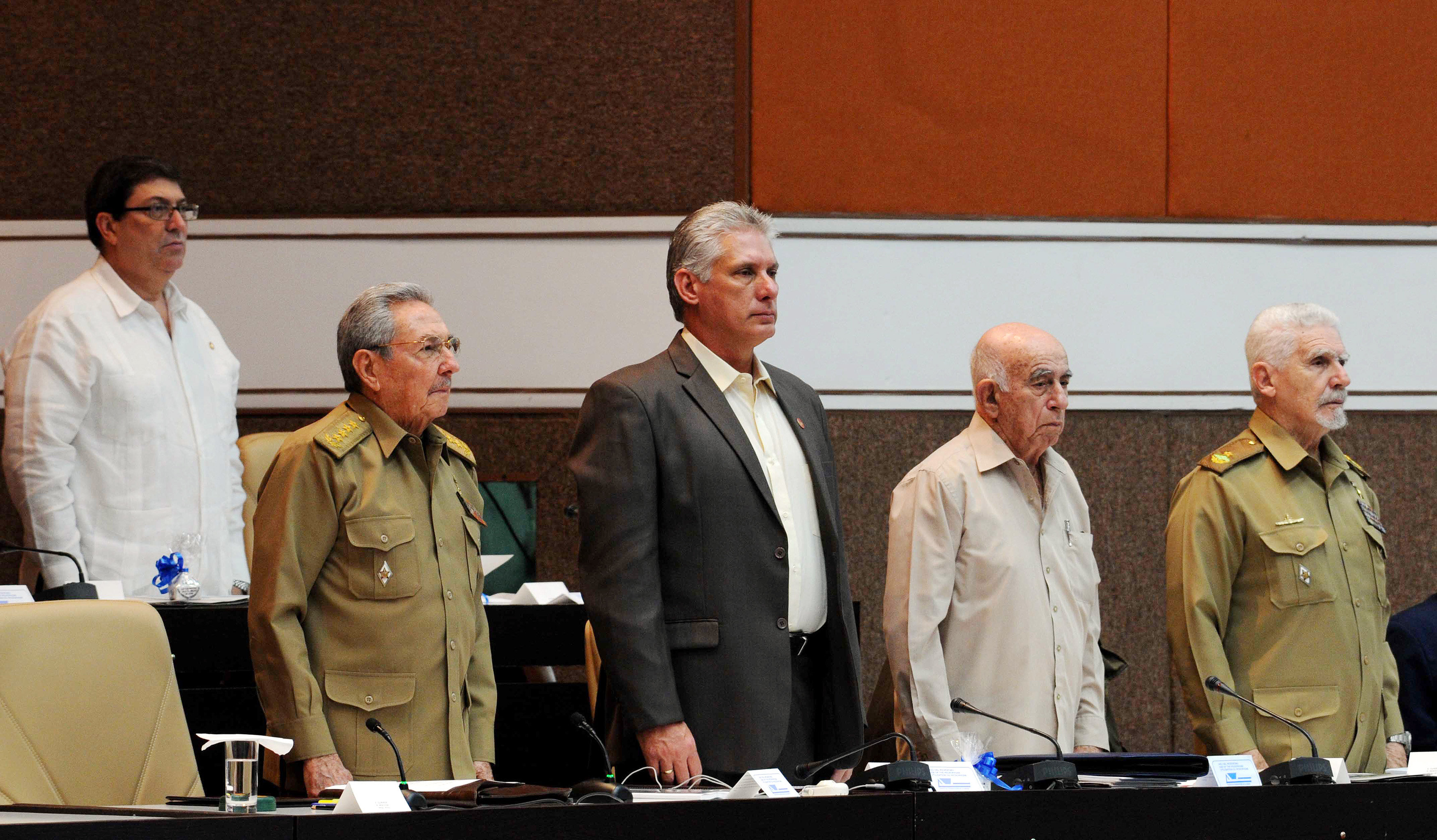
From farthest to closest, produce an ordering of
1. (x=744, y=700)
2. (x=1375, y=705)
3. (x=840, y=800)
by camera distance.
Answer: (x=1375, y=705)
(x=744, y=700)
(x=840, y=800)

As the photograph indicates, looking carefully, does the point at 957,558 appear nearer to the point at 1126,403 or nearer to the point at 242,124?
the point at 1126,403

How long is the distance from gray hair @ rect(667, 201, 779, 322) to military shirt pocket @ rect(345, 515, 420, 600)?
24.3 inches

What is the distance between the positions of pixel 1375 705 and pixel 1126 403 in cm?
147

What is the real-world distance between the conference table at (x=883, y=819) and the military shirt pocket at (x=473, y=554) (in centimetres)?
101

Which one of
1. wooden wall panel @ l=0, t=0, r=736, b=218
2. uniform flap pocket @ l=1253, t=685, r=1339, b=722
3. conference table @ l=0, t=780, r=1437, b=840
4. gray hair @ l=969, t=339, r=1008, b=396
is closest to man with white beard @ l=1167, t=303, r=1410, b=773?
uniform flap pocket @ l=1253, t=685, r=1339, b=722

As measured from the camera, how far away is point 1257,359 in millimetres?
3436

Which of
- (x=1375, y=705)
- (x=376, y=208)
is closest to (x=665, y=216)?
(x=376, y=208)

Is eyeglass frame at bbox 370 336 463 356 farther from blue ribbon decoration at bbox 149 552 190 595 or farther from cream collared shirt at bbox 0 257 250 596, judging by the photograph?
cream collared shirt at bbox 0 257 250 596

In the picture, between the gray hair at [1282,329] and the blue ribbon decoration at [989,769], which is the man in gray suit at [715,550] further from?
the gray hair at [1282,329]

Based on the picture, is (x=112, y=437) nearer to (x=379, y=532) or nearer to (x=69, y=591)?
(x=69, y=591)

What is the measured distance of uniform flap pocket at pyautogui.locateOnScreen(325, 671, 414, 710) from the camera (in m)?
2.67

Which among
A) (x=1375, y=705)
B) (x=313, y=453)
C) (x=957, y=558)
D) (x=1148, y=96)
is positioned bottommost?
(x=1375, y=705)

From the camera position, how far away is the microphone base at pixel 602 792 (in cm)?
189

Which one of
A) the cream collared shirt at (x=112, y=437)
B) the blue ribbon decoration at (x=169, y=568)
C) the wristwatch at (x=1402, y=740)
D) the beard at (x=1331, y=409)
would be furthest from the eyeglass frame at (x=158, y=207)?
the wristwatch at (x=1402, y=740)
